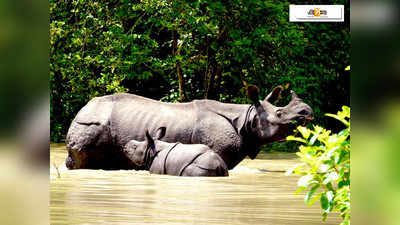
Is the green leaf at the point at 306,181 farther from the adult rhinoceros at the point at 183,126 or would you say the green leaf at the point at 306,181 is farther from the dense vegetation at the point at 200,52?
the dense vegetation at the point at 200,52

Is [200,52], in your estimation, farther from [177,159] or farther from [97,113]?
[177,159]

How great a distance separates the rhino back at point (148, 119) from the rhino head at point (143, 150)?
0.71ft

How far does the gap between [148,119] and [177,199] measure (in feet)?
8.23

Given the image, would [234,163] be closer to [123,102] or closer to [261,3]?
[123,102]

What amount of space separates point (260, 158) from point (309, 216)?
3.90 m

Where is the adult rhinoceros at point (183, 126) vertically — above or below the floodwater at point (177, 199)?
above

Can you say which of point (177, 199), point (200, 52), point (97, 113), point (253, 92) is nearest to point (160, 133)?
point (97, 113)

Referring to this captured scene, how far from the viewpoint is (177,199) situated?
3654 millimetres

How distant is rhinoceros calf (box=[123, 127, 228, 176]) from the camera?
4.94m

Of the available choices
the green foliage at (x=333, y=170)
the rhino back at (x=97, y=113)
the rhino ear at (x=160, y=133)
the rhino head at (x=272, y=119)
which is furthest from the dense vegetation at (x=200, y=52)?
the green foliage at (x=333, y=170)

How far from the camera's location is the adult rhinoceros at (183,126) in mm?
5766

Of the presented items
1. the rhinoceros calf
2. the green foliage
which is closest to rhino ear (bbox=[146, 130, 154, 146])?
the rhinoceros calf

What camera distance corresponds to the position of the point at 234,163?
5.77 metres
